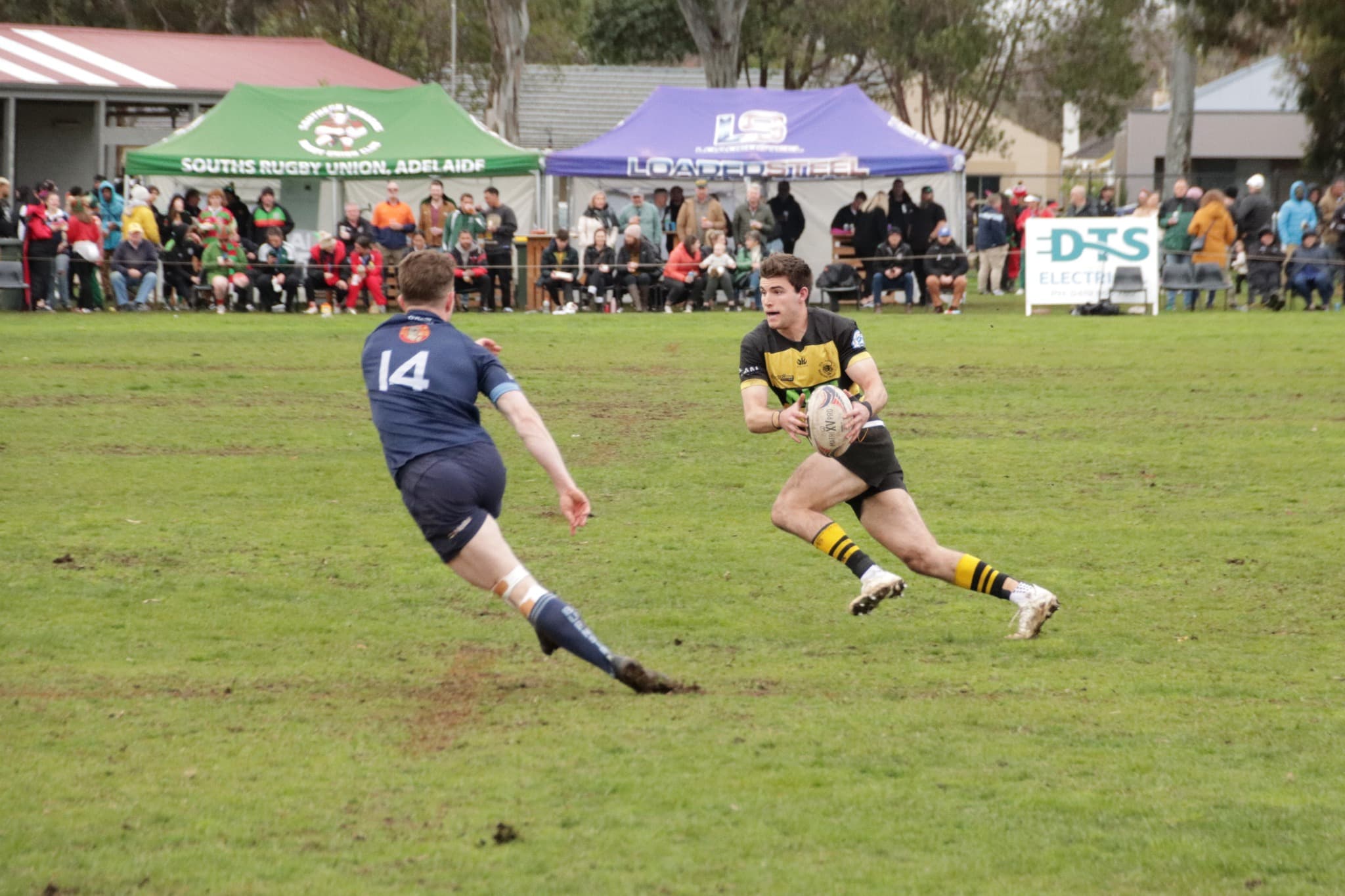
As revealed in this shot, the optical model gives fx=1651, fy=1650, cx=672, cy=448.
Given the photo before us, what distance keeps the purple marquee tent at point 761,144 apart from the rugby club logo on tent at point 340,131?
3202 mm

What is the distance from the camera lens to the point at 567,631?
6242 mm

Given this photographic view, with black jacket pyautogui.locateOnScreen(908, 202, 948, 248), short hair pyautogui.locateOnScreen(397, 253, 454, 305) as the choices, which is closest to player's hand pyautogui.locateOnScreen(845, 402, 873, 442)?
short hair pyautogui.locateOnScreen(397, 253, 454, 305)

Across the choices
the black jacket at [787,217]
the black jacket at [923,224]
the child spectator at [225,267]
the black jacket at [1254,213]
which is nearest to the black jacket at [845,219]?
the black jacket at [787,217]

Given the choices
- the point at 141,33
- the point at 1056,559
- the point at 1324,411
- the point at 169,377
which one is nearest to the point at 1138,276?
the point at 1324,411

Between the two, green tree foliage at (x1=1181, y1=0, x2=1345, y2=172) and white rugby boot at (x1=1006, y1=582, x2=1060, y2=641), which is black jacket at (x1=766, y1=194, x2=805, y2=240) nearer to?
green tree foliage at (x1=1181, y1=0, x2=1345, y2=172)

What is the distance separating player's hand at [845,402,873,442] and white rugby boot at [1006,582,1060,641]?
3.35ft

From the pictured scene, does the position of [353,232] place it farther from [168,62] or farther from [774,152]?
[168,62]

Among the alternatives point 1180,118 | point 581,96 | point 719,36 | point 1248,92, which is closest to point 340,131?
point 719,36

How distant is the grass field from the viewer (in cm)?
480

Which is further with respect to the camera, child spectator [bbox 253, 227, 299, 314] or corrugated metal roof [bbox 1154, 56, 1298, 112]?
corrugated metal roof [bbox 1154, 56, 1298, 112]

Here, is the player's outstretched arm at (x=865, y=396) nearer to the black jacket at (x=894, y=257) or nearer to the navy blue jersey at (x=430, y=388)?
the navy blue jersey at (x=430, y=388)

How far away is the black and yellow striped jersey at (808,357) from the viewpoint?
26.1 feet

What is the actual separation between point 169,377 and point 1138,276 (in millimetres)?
15060

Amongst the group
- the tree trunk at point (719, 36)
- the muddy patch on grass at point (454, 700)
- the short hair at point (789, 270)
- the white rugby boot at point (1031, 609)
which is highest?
the tree trunk at point (719, 36)
